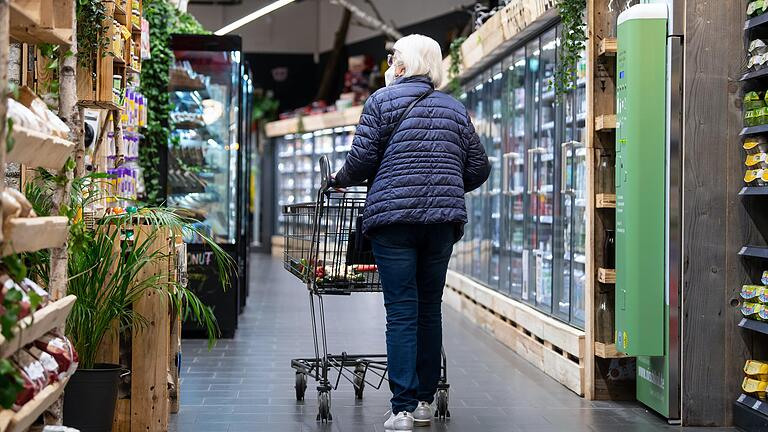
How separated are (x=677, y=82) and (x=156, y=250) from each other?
8.14ft

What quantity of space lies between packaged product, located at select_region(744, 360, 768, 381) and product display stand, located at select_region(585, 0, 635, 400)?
90 centimetres

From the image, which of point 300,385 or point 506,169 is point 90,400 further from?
→ point 506,169

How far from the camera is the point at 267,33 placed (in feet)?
72.9

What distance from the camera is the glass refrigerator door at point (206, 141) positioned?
26.3 ft

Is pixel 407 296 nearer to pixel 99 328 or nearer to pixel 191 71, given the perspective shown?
pixel 99 328

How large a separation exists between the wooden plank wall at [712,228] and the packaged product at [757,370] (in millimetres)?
117

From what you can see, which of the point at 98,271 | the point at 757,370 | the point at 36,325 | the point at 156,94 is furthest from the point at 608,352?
the point at 156,94

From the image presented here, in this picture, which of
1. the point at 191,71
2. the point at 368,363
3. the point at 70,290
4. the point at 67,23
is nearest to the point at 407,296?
the point at 368,363

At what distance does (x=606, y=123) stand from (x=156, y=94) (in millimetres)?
3827

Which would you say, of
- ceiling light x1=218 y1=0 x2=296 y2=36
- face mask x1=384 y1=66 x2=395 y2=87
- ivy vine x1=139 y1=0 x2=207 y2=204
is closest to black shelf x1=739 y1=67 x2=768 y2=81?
face mask x1=384 y1=66 x2=395 y2=87

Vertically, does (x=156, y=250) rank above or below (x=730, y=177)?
below

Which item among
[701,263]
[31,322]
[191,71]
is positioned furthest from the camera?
[191,71]

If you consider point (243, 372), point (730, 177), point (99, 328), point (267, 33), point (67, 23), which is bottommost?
point (243, 372)

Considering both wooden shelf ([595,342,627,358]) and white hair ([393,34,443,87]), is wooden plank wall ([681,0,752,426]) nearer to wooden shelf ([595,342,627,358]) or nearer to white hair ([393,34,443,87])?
wooden shelf ([595,342,627,358])
